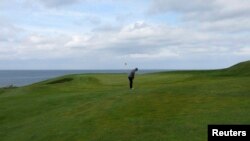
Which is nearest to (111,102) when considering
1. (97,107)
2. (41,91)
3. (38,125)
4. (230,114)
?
(97,107)

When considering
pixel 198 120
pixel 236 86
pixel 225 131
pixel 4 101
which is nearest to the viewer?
pixel 225 131

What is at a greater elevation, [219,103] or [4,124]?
[219,103]

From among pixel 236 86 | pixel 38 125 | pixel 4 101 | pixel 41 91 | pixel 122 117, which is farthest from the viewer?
pixel 41 91

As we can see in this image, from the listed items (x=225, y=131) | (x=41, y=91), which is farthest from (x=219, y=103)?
(x=41, y=91)

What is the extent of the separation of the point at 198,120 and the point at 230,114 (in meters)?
1.94

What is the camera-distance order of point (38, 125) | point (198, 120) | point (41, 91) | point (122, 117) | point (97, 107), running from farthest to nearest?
point (41, 91) < point (97, 107) < point (38, 125) < point (122, 117) < point (198, 120)

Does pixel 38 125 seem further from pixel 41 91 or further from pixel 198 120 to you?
pixel 41 91

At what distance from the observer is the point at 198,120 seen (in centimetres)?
2208

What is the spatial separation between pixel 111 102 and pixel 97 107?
1.23m

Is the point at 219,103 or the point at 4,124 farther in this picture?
the point at 4,124

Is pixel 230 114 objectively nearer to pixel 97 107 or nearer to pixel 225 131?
pixel 225 131

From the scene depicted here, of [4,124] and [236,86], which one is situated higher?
[236,86]

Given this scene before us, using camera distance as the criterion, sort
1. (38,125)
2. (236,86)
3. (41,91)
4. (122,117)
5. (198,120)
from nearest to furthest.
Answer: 1. (198,120)
2. (122,117)
3. (38,125)
4. (236,86)
5. (41,91)

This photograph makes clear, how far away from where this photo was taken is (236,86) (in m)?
32.1
